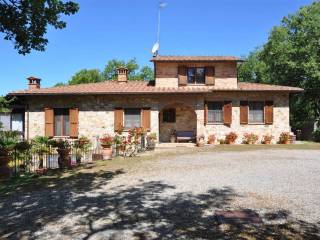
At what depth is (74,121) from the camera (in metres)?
19.6

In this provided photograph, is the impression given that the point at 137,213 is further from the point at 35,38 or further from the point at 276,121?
A: the point at 276,121

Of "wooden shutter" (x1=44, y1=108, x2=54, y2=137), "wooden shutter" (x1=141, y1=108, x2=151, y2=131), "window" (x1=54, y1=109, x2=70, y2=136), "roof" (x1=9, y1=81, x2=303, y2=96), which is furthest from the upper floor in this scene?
"wooden shutter" (x1=44, y1=108, x2=54, y2=137)

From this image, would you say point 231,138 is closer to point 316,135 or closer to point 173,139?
point 173,139

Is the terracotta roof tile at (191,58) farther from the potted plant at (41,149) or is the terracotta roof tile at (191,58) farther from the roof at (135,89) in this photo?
A: the potted plant at (41,149)

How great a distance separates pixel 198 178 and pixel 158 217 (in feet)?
11.7

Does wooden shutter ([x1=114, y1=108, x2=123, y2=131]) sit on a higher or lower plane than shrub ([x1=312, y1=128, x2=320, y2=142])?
higher

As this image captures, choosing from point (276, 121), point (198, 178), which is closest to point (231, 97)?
point (276, 121)

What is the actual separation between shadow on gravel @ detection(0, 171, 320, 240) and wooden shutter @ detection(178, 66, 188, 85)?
13.7 meters

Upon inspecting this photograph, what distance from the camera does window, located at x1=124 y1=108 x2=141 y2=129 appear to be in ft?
65.0

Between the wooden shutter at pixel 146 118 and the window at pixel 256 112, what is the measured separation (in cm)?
632

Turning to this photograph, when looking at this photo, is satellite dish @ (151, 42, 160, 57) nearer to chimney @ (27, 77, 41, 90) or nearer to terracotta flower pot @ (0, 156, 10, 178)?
chimney @ (27, 77, 41, 90)

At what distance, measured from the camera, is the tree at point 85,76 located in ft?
168

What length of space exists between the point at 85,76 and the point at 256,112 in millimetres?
36415

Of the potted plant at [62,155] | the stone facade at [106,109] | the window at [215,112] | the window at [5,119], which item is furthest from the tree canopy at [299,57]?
the window at [5,119]
